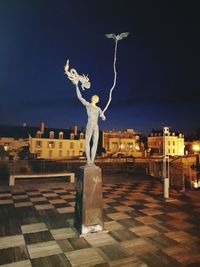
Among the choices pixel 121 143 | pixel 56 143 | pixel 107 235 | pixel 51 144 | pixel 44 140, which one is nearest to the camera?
pixel 107 235

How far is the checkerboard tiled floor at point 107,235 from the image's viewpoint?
466 centimetres

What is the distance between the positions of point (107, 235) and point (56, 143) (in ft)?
155

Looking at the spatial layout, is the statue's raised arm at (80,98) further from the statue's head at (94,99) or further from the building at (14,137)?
the building at (14,137)

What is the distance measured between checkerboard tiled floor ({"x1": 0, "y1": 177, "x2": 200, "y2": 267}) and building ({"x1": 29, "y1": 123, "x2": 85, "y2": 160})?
41.0 meters

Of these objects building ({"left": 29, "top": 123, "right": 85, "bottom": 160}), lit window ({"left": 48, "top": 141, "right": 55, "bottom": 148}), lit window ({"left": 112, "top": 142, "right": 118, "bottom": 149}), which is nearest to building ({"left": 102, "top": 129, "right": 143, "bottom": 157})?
lit window ({"left": 112, "top": 142, "right": 118, "bottom": 149})

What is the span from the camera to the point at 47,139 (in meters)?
50.8

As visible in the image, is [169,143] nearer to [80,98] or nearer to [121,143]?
[121,143]

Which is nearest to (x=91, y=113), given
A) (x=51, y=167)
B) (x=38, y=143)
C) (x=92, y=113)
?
(x=92, y=113)

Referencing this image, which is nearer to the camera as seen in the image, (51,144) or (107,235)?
(107,235)

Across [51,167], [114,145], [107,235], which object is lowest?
[107,235]

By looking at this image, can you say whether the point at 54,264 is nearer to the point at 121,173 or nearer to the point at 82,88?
the point at 82,88

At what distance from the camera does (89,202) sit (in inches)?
241

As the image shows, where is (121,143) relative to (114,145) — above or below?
above

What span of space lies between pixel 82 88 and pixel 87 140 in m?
→ 1.50
